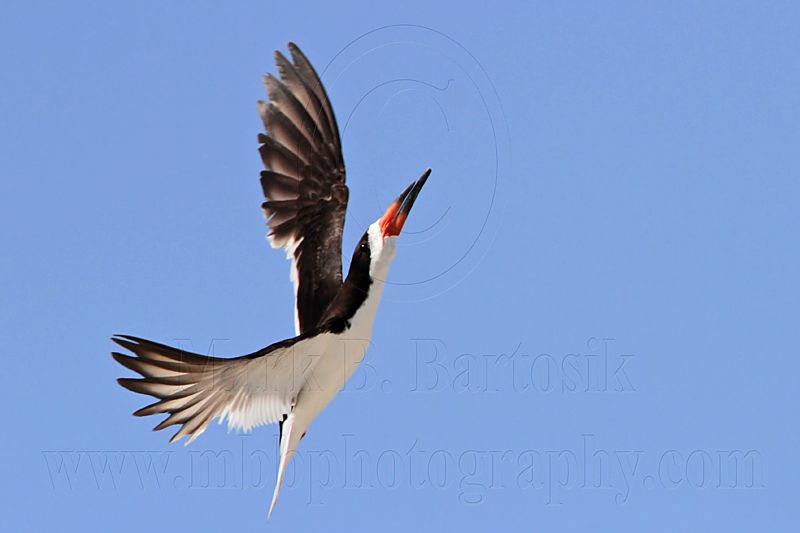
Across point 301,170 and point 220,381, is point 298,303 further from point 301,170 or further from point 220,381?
point 220,381

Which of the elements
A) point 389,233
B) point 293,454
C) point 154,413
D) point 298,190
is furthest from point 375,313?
point 298,190

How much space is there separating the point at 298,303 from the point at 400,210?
2.61 meters

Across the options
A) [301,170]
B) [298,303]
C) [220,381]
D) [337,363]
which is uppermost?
[301,170]

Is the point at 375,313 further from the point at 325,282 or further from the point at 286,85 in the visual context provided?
the point at 286,85

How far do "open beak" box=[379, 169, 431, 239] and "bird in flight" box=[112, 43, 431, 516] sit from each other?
0.01 m

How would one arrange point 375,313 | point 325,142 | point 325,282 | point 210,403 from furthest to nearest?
point 325,142 < point 325,282 < point 375,313 < point 210,403

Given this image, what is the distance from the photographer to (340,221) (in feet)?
54.1

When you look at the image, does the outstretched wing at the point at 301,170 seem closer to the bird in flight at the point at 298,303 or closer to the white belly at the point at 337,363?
the bird in flight at the point at 298,303

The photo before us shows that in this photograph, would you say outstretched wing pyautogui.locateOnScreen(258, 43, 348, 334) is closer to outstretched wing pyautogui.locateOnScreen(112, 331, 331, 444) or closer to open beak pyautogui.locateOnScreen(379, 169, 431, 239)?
open beak pyautogui.locateOnScreen(379, 169, 431, 239)

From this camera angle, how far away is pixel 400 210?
13.8m

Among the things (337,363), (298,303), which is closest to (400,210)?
(337,363)

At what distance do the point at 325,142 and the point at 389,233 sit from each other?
138 inches

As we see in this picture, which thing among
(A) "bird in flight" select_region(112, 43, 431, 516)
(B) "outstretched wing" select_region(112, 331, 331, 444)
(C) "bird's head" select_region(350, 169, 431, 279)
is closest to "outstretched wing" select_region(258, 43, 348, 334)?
(A) "bird in flight" select_region(112, 43, 431, 516)

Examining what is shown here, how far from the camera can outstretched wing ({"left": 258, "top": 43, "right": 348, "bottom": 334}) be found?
640 inches
